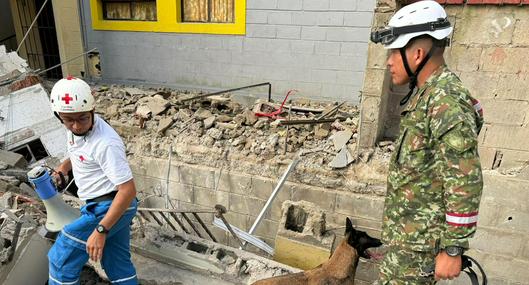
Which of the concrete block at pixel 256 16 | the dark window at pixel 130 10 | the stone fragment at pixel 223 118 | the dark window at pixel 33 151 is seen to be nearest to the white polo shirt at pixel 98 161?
the stone fragment at pixel 223 118

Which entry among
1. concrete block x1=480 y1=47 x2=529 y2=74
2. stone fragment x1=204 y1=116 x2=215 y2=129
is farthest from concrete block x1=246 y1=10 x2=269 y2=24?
concrete block x1=480 y1=47 x2=529 y2=74

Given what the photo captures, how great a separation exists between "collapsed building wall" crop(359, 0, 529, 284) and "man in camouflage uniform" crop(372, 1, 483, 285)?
1.79 metres

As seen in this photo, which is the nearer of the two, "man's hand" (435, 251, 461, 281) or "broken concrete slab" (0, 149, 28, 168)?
"man's hand" (435, 251, 461, 281)

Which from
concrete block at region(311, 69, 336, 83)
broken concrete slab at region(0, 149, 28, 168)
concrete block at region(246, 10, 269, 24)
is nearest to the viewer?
broken concrete slab at region(0, 149, 28, 168)

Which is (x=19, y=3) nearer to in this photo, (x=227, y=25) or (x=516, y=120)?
(x=227, y=25)

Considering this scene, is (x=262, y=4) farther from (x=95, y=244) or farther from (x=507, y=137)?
(x=95, y=244)

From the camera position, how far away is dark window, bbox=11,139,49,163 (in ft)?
18.4

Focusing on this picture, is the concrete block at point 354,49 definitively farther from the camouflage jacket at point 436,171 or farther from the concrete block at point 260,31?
the camouflage jacket at point 436,171

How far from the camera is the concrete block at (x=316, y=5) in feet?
19.5

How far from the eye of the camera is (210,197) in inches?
189

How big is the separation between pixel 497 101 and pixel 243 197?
9.98 feet

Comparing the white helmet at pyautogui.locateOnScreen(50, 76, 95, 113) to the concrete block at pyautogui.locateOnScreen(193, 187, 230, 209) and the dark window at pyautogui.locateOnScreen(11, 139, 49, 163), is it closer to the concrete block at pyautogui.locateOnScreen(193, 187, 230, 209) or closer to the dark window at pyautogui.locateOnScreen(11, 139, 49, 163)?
the concrete block at pyautogui.locateOnScreen(193, 187, 230, 209)

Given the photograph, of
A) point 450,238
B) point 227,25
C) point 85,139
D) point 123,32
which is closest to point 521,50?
point 450,238

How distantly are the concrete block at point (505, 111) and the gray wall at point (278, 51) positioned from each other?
281 centimetres
